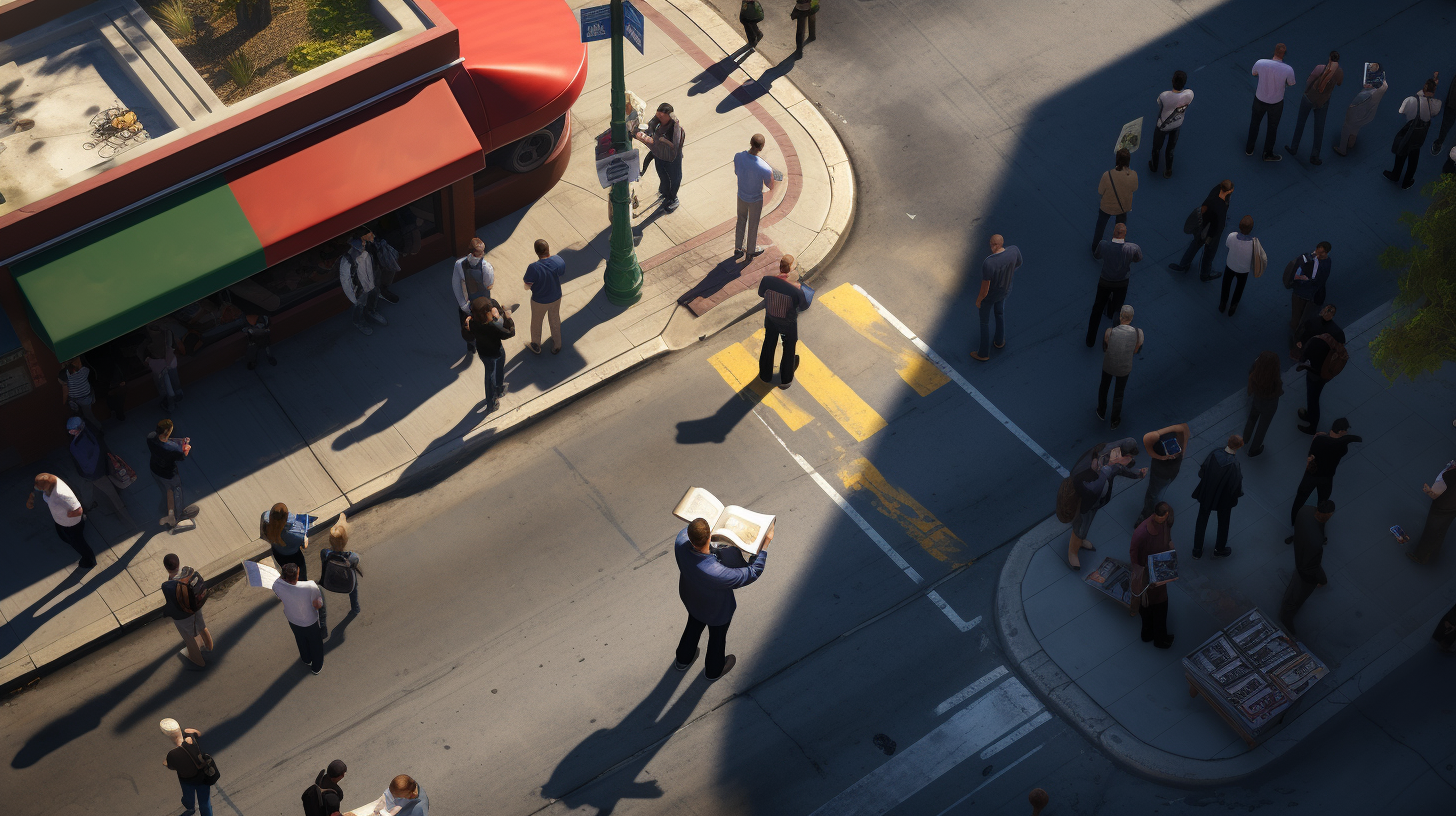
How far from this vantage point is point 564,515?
16.0 m

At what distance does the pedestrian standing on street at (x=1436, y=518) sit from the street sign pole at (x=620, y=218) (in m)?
10.3

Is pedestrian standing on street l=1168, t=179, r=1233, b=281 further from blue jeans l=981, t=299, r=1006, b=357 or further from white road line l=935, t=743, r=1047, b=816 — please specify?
white road line l=935, t=743, r=1047, b=816

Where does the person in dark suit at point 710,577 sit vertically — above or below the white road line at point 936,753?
above

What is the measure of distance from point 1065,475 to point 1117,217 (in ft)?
15.4

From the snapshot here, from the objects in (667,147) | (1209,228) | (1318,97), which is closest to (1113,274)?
(1209,228)

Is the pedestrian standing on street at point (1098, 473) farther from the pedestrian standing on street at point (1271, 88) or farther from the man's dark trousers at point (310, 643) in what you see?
the man's dark trousers at point (310, 643)

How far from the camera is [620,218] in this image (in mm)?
17578

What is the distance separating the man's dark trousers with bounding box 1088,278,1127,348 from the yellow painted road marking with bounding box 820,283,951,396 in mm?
2108

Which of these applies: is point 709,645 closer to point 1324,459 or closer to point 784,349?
point 784,349

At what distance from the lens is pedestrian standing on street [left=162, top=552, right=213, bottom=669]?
13.5m

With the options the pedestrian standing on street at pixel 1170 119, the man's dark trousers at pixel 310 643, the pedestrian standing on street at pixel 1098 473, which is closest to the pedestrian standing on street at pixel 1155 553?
the pedestrian standing on street at pixel 1098 473

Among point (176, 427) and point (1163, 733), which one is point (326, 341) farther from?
point (1163, 733)

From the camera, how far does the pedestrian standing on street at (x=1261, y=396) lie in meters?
15.3

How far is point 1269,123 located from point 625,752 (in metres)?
14.1
